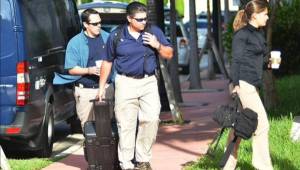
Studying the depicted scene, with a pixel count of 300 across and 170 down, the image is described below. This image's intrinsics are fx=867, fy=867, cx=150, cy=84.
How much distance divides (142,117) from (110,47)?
80 cm

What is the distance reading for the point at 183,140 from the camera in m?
12.4

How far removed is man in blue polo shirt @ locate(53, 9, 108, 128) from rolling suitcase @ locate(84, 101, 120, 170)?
0.35 m

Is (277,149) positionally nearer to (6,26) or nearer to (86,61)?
(86,61)

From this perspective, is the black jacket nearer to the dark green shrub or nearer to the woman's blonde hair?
the woman's blonde hair

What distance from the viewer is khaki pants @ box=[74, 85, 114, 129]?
946 cm

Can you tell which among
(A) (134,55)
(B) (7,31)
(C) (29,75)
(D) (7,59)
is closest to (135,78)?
(A) (134,55)

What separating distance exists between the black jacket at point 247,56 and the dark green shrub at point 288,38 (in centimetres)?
1318

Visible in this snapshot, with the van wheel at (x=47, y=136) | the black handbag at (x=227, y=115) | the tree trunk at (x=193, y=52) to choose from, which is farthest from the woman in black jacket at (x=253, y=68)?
the tree trunk at (x=193, y=52)

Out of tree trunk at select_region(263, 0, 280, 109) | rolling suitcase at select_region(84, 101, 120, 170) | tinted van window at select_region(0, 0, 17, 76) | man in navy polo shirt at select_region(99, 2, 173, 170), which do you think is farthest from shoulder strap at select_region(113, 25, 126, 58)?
tree trunk at select_region(263, 0, 280, 109)

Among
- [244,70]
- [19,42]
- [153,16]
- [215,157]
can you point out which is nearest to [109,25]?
[153,16]

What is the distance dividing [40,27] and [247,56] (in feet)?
14.2

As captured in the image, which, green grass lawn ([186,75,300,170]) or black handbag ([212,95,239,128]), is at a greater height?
black handbag ([212,95,239,128])

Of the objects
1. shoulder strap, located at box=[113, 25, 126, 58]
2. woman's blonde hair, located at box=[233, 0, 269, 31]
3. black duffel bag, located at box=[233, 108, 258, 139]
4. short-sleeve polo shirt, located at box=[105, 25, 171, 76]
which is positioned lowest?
black duffel bag, located at box=[233, 108, 258, 139]

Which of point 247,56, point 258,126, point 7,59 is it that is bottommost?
point 258,126
